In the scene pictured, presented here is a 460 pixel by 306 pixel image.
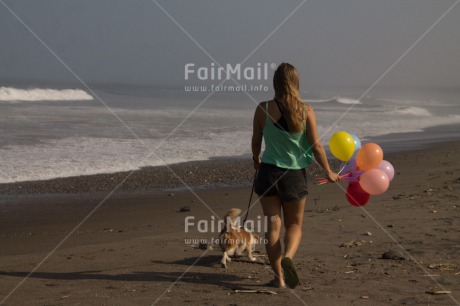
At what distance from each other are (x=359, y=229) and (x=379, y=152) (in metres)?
1.72

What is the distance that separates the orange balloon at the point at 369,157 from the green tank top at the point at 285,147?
992 mm

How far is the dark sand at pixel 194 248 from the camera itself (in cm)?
493

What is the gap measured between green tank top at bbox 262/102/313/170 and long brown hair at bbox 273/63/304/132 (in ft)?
0.36

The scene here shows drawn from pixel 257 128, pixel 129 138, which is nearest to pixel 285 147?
pixel 257 128

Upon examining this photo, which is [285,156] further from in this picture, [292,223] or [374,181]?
[374,181]

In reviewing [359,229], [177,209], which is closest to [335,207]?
[359,229]

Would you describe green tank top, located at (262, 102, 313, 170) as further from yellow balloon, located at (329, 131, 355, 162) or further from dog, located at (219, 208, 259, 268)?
dog, located at (219, 208, 259, 268)

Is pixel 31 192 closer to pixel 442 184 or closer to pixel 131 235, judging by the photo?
pixel 131 235

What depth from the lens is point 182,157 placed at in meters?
14.0

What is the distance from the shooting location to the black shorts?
492cm

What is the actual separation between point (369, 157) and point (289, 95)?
4.38 ft

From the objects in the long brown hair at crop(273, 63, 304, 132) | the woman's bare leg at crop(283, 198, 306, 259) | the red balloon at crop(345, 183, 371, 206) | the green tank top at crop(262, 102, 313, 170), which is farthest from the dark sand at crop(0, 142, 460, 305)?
the long brown hair at crop(273, 63, 304, 132)

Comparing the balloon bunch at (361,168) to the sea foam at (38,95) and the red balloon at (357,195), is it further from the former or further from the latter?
the sea foam at (38,95)

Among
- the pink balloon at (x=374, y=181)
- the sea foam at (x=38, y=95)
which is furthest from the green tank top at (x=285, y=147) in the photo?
the sea foam at (x=38, y=95)
